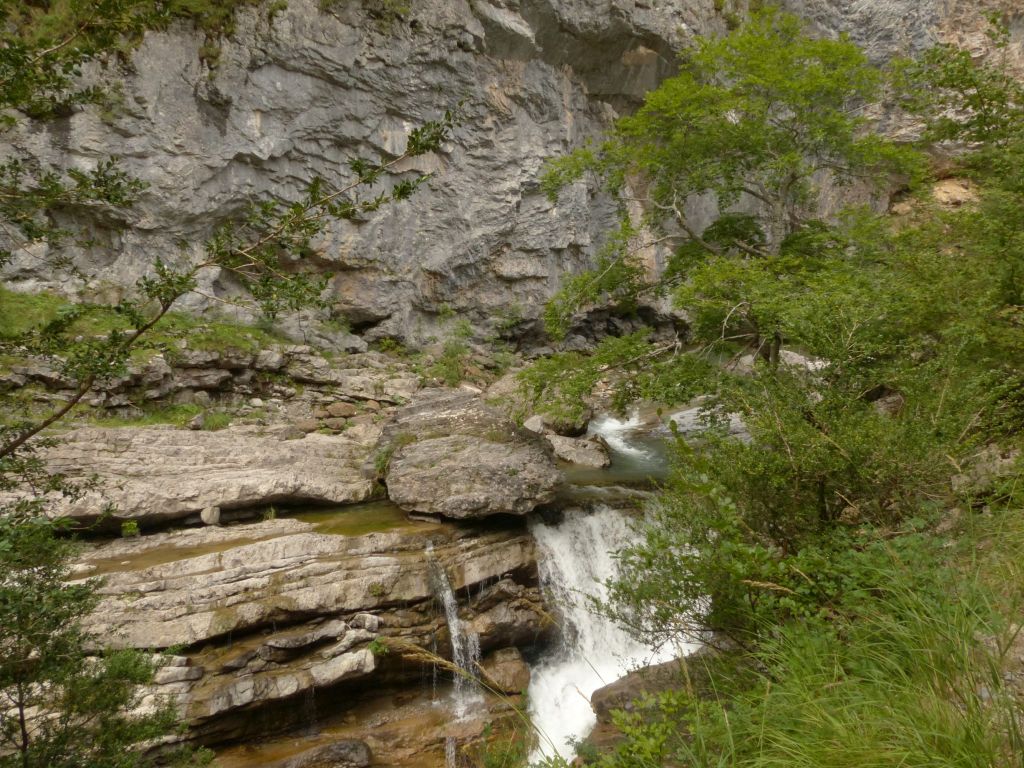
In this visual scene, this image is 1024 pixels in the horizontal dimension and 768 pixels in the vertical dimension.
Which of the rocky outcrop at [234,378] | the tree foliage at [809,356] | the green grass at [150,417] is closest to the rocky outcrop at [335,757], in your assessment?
the tree foliage at [809,356]

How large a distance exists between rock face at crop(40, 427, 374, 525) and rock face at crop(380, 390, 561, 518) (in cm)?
106

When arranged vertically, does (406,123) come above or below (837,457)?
above

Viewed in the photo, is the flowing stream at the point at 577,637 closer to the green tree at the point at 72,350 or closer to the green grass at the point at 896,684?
the green grass at the point at 896,684

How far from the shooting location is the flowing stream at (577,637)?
726cm

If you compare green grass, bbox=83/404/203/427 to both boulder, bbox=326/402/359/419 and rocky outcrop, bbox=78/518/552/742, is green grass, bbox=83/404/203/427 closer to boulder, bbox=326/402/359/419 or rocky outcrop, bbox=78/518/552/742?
boulder, bbox=326/402/359/419

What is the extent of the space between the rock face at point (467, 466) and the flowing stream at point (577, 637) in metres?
0.85

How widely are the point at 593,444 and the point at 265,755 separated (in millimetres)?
9915

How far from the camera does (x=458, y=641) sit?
744 centimetres

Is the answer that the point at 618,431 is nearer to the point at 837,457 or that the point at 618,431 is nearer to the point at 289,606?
the point at 289,606

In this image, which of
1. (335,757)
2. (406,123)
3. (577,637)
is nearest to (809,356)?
(577,637)

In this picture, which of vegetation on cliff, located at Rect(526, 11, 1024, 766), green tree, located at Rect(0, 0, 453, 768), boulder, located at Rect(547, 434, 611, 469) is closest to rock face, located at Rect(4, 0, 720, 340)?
vegetation on cliff, located at Rect(526, 11, 1024, 766)

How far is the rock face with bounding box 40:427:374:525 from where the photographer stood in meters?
8.20

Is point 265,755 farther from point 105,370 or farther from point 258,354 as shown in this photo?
point 258,354

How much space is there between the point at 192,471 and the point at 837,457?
9.41 m
